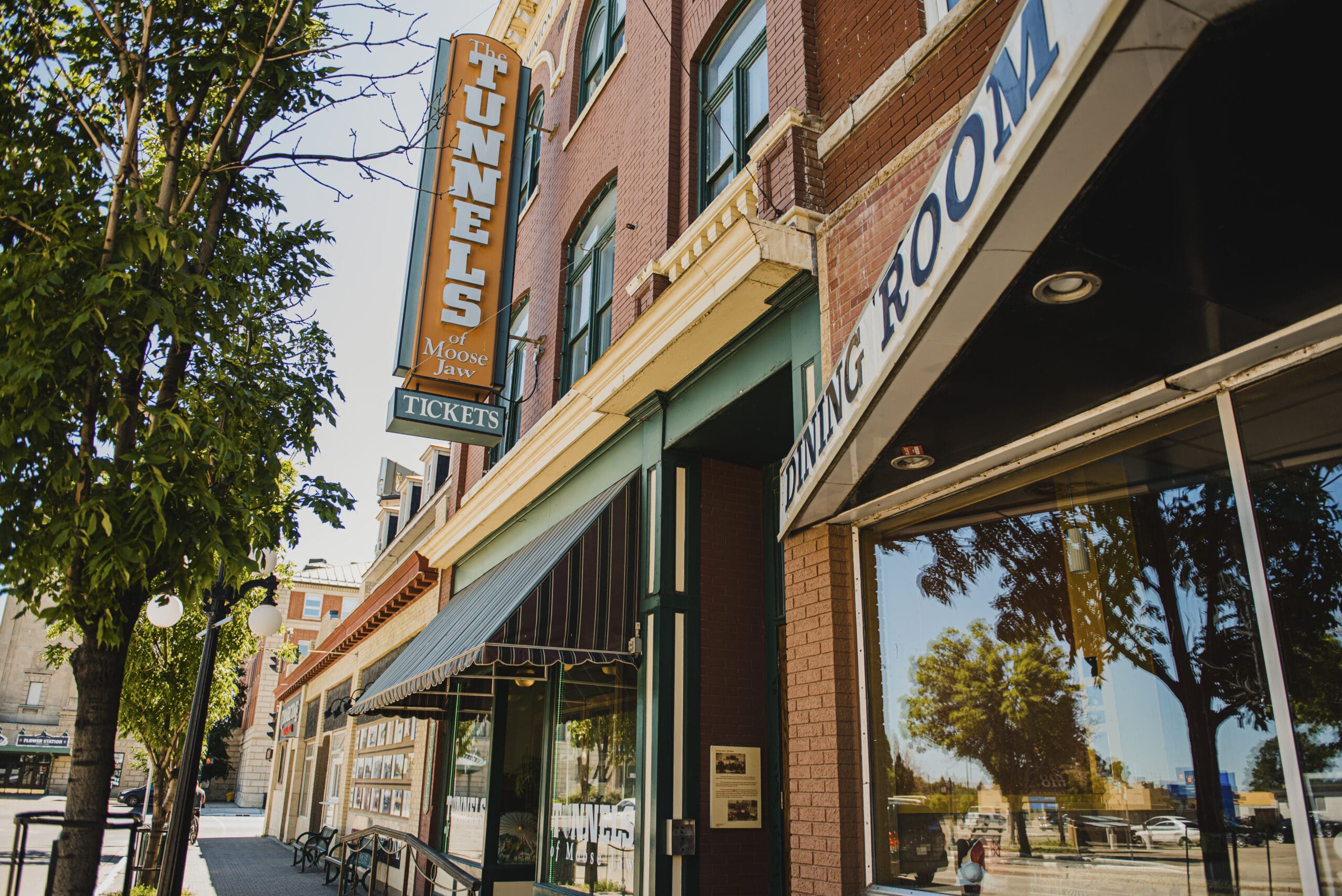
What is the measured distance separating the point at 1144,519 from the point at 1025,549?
2.55 feet

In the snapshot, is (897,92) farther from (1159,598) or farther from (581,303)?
(581,303)

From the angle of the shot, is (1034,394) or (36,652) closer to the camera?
(1034,394)

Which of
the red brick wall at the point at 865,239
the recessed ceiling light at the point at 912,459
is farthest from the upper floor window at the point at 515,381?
the recessed ceiling light at the point at 912,459

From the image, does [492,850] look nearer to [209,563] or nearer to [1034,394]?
[209,563]

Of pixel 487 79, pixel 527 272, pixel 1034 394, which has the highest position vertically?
pixel 487 79

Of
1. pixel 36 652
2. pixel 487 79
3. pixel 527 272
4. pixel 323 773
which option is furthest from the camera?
pixel 36 652

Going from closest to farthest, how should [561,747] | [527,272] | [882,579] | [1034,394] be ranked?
[1034,394] → [882,579] → [561,747] → [527,272]

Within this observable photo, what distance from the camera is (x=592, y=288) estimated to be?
11469 mm

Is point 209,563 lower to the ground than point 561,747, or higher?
higher

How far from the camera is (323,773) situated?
27234 mm

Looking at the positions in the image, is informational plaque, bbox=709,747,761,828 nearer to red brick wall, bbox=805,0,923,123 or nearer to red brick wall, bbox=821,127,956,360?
red brick wall, bbox=821,127,956,360

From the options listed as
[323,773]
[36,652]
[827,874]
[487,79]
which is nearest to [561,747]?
[827,874]

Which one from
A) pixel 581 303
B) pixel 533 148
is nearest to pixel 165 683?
pixel 581 303

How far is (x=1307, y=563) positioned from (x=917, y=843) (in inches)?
103
